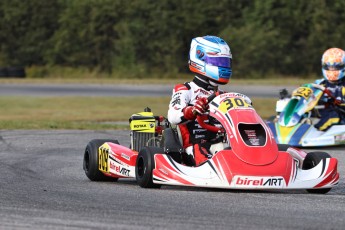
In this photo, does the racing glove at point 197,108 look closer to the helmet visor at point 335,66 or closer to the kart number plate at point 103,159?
the kart number plate at point 103,159

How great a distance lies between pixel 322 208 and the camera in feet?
22.9

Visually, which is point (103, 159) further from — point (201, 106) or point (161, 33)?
point (161, 33)

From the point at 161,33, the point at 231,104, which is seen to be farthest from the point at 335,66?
the point at 161,33

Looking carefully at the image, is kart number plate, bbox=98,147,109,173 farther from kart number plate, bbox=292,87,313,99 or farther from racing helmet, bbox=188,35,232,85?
kart number plate, bbox=292,87,313,99

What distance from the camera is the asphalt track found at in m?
30.2

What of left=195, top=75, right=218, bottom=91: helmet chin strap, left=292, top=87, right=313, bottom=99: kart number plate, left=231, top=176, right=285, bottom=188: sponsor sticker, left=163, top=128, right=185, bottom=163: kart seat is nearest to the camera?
left=231, top=176, right=285, bottom=188: sponsor sticker

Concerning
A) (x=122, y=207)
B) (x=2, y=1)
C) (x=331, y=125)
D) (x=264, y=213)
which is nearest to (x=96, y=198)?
(x=122, y=207)

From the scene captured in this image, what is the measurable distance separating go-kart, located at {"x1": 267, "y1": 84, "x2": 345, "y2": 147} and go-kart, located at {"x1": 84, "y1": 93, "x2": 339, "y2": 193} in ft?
17.8

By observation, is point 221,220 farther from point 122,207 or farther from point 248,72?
point 248,72

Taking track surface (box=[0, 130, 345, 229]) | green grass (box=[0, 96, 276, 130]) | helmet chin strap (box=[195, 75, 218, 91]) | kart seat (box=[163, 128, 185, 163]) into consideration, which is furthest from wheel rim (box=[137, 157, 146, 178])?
green grass (box=[0, 96, 276, 130])

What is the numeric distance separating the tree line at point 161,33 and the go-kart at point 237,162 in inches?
1369

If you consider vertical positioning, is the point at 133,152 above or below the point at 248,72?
above

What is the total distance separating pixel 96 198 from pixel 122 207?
663 millimetres

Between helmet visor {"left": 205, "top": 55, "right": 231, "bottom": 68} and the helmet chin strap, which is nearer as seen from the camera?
helmet visor {"left": 205, "top": 55, "right": 231, "bottom": 68}
